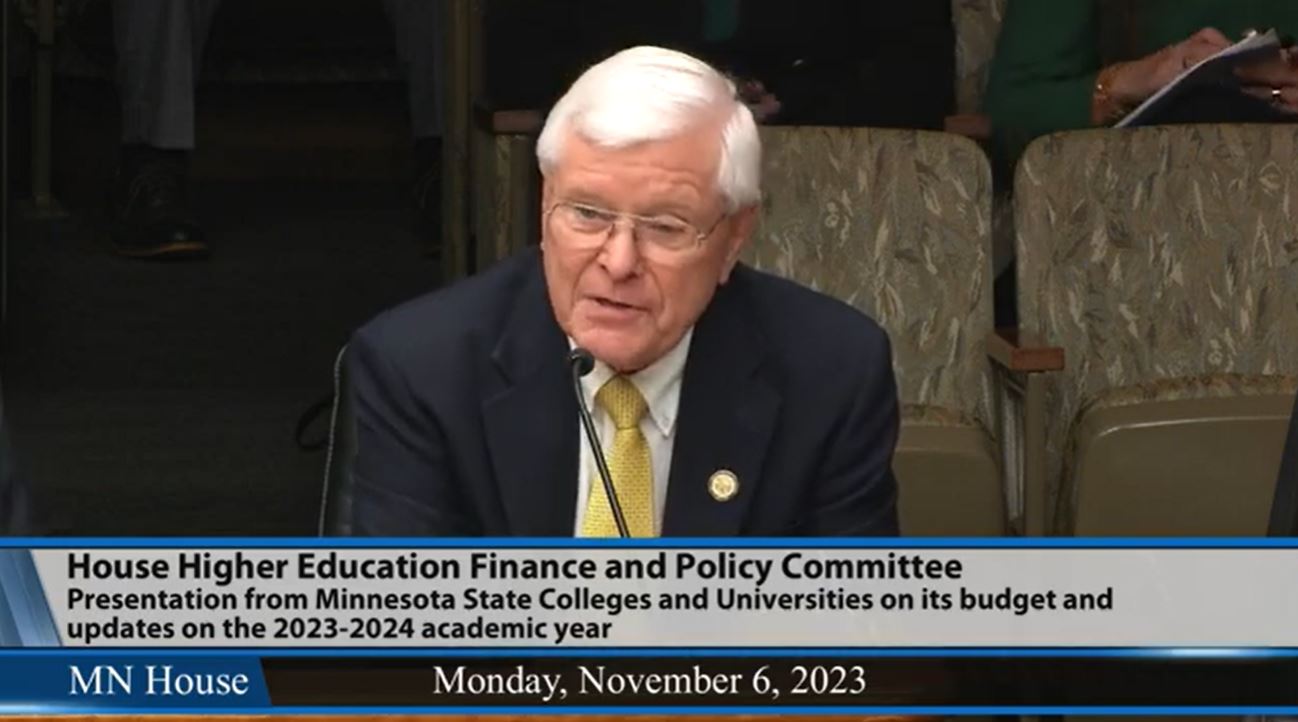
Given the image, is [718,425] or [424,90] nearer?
[718,425]

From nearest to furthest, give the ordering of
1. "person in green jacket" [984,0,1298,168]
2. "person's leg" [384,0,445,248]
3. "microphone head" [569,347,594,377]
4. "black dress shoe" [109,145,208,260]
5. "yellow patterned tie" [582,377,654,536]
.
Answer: "microphone head" [569,347,594,377]
"yellow patterned tie" [582,377,654,536]
"person in green jacket" [984,0,1298,168]
"black dress shoe" [109,145,208,260]
"person's leg" [384,0,445,248]

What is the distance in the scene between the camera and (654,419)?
1659 mm

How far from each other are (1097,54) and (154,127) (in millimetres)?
1681

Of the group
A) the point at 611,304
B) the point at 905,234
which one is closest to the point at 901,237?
the point at 905,234

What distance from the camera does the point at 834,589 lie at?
4.82 ft

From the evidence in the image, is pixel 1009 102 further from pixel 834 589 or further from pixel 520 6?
pixel 834 589

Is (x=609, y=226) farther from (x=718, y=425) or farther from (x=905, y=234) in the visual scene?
(x=905, y=234)

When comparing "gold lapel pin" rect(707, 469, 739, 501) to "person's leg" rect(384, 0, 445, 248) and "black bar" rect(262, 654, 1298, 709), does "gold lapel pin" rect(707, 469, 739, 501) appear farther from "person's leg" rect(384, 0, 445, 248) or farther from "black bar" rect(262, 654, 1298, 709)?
"person's leg" rect(384, 0, 445, 248)

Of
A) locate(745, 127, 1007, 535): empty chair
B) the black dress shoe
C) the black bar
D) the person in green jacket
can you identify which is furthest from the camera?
the black dress shoe

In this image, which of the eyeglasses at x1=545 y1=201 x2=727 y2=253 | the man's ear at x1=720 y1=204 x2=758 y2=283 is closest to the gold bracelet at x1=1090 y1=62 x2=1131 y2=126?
the man's ear at x1=720 y1=204 x2=758 y2=283

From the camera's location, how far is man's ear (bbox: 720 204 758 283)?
5.29ft

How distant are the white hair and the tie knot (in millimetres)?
153

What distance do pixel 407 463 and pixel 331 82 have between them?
11.1 feet

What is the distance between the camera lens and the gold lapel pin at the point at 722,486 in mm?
1643
